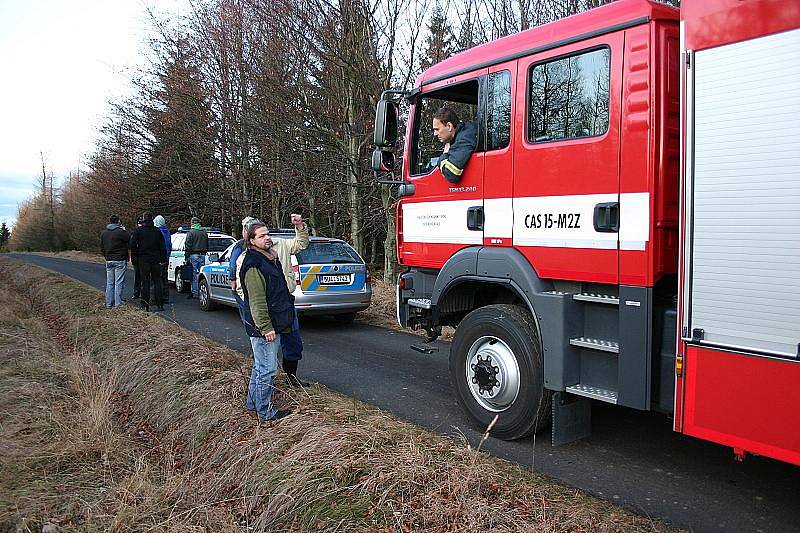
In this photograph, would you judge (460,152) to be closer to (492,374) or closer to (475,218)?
(475,218)

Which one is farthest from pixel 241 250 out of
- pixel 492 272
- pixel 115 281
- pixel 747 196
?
pixel 115 281

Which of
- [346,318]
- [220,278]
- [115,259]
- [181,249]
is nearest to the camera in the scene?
[346,318]

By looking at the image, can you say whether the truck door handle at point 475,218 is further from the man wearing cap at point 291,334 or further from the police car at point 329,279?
the police car at point 329,279

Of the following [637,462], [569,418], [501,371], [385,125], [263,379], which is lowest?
[637,462]

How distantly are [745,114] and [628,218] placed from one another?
0.96m

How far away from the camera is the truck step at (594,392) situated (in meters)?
4.05

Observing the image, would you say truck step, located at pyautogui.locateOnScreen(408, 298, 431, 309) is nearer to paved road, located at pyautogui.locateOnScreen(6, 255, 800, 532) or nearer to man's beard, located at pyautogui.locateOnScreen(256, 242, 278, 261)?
paved road, located at pyautogui.locateOnScreen(6, 255, 800, 532)

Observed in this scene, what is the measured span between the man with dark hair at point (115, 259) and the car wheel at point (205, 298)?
1.60 metres

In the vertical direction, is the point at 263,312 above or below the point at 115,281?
above

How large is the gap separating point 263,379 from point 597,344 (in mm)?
2685

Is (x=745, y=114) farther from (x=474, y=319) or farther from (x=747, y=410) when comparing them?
(x=474, y=319)

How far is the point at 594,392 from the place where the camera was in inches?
164

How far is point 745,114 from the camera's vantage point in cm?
317

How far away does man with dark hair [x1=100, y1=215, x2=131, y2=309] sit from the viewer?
11.4 meters
